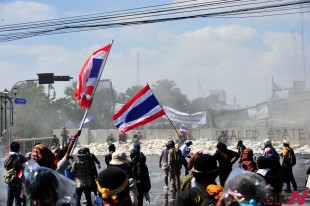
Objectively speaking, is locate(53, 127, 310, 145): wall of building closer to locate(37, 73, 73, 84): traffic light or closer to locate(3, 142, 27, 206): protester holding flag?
locate(37, 73, 73, 84): traffic light

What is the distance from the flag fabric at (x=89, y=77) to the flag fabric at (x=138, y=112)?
2428 millimetres

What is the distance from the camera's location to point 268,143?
12328 mm

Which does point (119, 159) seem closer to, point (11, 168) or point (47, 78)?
point (11, 168)

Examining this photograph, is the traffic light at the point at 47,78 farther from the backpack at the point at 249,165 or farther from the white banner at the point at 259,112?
the white banner at the point at 259,112

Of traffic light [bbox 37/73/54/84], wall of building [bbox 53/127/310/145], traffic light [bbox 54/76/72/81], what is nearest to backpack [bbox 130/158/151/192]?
traffic light [bbox 54/76/72/81]

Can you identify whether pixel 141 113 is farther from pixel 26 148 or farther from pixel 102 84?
pixel 102 84

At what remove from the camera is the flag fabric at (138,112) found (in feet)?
39.3

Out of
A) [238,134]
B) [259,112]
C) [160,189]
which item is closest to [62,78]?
[160,189]

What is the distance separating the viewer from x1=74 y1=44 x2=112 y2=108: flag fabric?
9164mm

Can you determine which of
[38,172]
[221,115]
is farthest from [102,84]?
[38,172]

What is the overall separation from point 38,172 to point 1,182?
13.3 meters

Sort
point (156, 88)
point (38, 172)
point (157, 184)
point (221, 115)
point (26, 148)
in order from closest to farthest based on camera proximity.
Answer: point (38, 172), point (157, 184), point (26, 148), point (221, 115), point (156, 88)

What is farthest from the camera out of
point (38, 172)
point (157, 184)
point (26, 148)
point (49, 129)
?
point (49, 129)

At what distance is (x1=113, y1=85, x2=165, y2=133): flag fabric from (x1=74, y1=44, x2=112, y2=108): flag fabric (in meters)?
2.43
